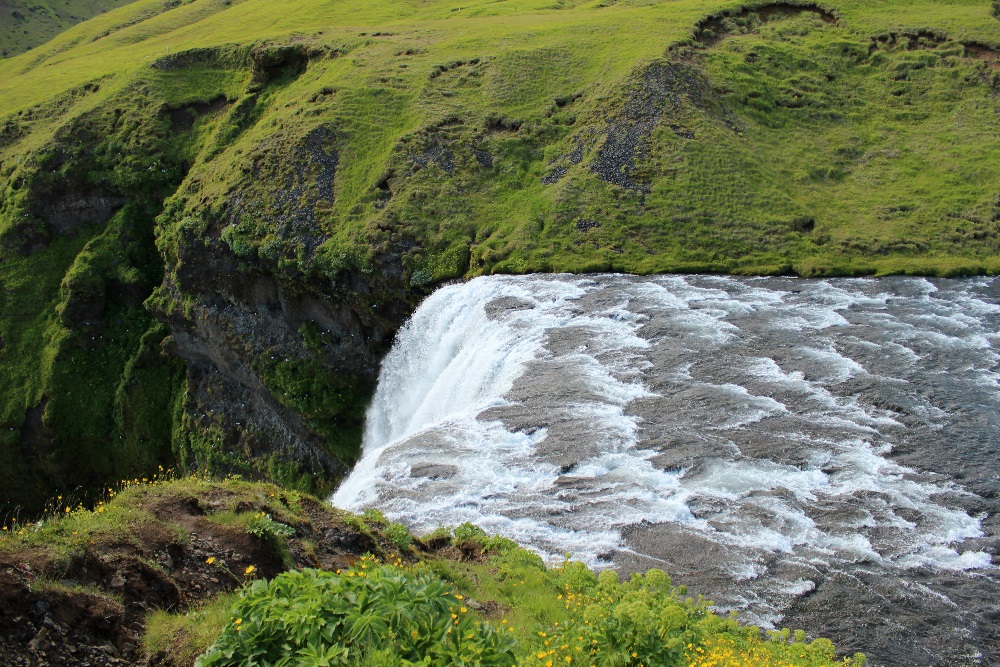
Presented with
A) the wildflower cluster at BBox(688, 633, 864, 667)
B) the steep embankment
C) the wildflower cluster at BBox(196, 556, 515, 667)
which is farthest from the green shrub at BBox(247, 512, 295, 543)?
the steep embankment

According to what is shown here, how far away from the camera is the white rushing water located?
50.6ft

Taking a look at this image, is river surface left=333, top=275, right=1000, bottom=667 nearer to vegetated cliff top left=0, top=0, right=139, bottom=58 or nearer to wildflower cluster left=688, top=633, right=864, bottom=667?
wildflower cluster left=688, top=633, right=864, bottom=667

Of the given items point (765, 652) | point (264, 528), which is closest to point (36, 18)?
point (264, 528)

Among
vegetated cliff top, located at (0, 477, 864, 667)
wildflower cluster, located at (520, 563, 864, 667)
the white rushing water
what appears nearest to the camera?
vegetated cliff top, located at (0, 477, 864, 667)

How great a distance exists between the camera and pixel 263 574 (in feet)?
35.2

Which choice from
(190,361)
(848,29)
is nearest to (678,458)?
(190,361)

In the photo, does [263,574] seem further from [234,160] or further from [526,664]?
[234,160]

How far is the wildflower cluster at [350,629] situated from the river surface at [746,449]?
6.64m

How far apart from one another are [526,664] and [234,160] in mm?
41222

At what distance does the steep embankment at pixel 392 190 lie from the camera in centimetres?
3641

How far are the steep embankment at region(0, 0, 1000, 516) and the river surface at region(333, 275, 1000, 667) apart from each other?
20.8ft

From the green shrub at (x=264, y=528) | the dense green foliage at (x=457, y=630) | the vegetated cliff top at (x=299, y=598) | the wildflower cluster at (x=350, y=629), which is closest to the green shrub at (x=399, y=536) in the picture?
the vegetated cliff top at (x=299, y=598)

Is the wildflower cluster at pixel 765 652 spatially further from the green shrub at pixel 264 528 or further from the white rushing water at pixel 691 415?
the green shrub at pixel 264 528

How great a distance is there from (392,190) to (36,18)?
125806 millimetres
